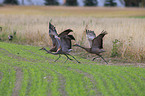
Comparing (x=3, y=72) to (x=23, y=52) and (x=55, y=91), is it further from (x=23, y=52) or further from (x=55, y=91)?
(x=23, y=52)

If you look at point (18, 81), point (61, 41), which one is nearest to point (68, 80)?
point (18, 81)

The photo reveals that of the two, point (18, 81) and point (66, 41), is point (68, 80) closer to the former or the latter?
point (18, 81)

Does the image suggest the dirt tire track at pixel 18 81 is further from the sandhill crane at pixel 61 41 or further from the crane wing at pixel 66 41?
the crane wing at pixel 66 41

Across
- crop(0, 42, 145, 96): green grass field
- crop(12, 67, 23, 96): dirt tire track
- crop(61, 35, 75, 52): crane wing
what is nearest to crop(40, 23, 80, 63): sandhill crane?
crop(61, 35, 75, 52): crane wing

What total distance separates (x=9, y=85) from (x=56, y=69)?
1.82m

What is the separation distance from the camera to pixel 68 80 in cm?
779

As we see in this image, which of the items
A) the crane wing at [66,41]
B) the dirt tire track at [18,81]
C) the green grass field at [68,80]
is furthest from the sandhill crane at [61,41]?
the dirt tire track at [18,81]

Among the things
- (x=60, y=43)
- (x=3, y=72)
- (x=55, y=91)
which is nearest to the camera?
(x=55, y=91)

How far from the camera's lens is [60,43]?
920 cm

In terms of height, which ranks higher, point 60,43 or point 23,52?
point 60,43

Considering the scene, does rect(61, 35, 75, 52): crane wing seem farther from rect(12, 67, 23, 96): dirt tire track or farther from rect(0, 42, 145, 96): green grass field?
rect(12, 67, 23, 96): dirt tire track

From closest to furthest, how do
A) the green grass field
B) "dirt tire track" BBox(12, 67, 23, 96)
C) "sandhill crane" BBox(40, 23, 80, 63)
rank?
the green grass field, "dirt tire track" BBox(12, 67, 23, 96), "sandhill crane" BBox(40, 23, 80, 63)

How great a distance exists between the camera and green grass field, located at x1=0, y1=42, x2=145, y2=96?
23.6 feet

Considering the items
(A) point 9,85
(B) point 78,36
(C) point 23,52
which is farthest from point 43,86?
(B) point 78,36
